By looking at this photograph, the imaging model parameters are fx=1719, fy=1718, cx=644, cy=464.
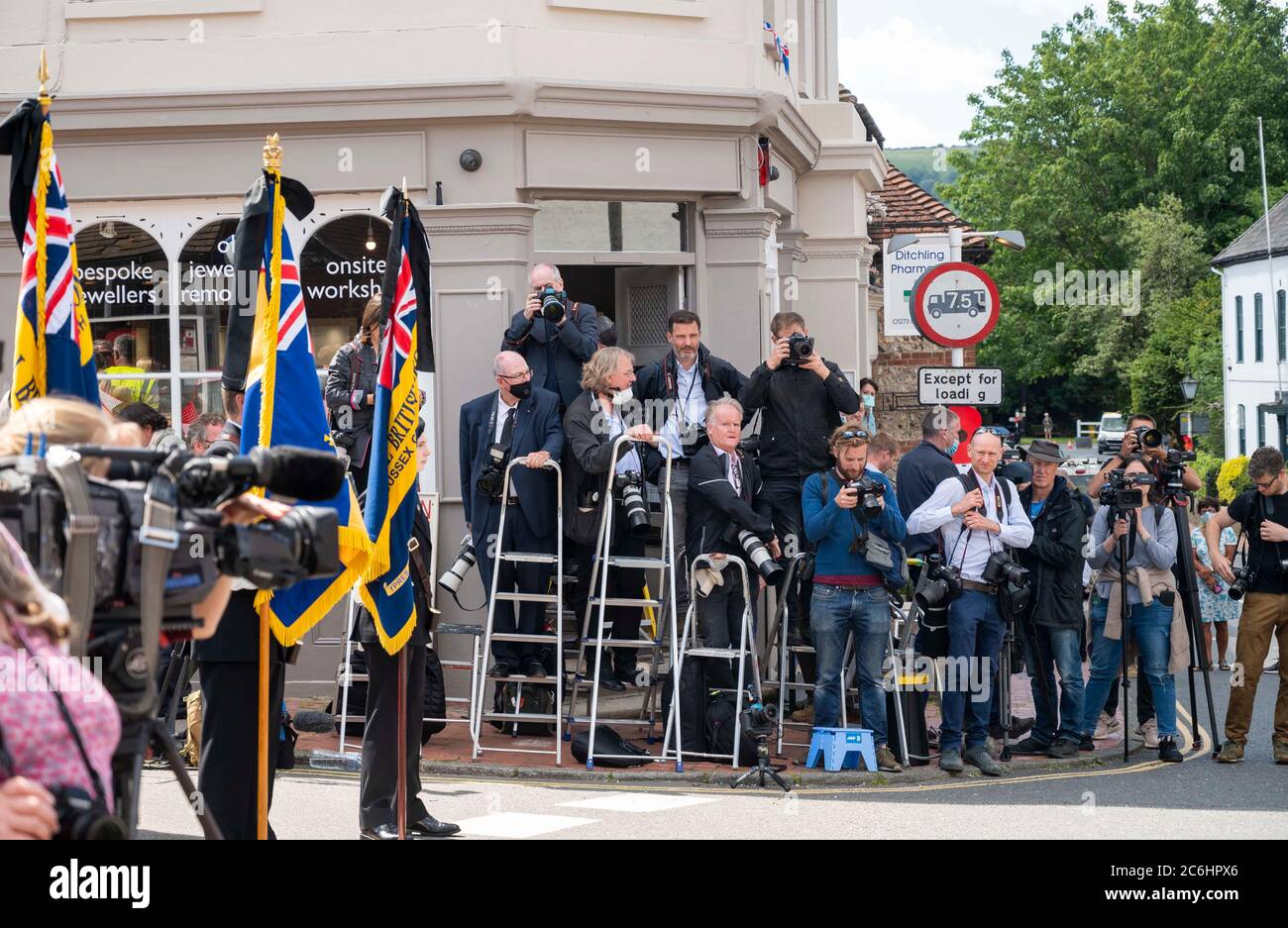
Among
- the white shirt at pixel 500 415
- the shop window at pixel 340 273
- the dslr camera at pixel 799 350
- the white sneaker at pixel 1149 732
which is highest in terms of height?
the shop window at pixel 340 273

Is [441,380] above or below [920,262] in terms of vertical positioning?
below

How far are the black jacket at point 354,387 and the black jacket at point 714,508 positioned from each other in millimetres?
2054

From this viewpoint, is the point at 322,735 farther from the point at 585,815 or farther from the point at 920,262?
the point at 920,262

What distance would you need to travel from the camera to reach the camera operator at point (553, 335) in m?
11.4

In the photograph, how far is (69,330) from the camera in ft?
23.7

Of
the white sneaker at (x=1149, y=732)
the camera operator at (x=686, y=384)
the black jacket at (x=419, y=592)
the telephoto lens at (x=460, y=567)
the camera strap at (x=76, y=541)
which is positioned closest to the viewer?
the camera strap at (x=76, y=541)

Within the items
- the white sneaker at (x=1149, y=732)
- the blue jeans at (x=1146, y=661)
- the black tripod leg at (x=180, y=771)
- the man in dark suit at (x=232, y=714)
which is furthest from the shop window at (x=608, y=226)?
the black tripod leg at (x=180, y=771)

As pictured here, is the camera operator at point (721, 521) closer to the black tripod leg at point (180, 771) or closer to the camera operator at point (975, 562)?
the camera operator at point (975, 562)

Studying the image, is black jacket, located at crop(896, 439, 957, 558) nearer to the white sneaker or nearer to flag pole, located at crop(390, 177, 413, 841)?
the white sneaker

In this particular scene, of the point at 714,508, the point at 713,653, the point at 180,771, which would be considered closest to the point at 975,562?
the point at 714,508

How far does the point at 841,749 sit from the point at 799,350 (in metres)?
2.64

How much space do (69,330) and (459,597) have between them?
5441 mm

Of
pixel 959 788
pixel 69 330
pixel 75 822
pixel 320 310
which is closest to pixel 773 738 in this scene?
pixel 959 788

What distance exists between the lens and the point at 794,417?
11.5m
